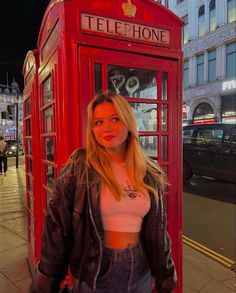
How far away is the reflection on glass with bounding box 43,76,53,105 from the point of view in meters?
2.46

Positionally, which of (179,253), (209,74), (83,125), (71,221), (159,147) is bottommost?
(179,253)

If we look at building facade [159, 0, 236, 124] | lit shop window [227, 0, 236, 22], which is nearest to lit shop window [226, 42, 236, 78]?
building facade [159, 0, 236, 124]

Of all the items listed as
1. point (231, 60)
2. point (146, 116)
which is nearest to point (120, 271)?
point (146, 116)

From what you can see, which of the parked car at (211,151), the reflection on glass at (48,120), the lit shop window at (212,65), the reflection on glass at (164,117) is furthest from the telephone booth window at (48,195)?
the lit shop window at (212,65)

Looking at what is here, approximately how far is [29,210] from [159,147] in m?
2.09

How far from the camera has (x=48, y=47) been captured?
97.6 inches

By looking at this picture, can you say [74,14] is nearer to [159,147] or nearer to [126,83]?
[126,83]

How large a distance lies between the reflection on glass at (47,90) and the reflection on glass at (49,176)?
0.56 metres

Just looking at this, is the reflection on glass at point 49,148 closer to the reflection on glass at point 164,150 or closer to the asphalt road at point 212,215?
the reflection on glass at point 164,150

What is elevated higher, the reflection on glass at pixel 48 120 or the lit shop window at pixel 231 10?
the lit shop window at pixel 231 10

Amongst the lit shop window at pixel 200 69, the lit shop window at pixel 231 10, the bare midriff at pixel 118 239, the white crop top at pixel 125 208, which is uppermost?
the lit shop window at pixel 231 10

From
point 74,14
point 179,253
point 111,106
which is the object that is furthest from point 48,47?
point 179,253

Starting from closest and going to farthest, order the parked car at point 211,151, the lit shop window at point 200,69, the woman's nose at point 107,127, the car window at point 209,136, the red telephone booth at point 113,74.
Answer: the woman's nose at point 107,127, the red telephone booth at point 113,74, the parked car at point 211,151, the car window at point 209,136, the lit shop window at point 200,69

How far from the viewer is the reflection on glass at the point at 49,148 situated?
250 centimetres
